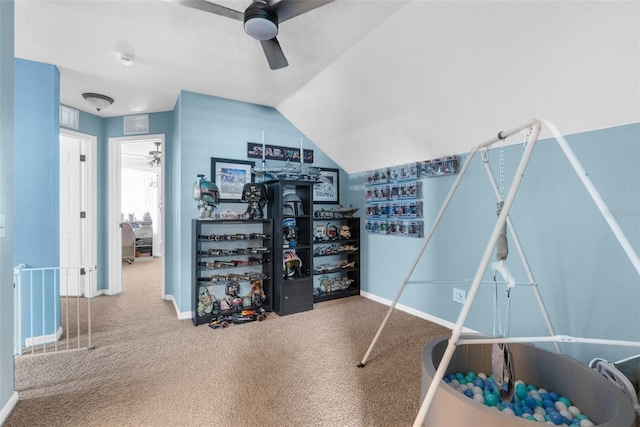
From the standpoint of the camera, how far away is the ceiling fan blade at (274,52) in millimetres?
1959

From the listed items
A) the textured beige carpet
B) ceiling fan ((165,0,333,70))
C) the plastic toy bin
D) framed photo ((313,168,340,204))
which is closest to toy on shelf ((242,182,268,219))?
framed photo ((313,168,340,204))

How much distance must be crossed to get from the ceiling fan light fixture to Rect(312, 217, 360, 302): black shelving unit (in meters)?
2.61

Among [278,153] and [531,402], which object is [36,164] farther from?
[531,402]

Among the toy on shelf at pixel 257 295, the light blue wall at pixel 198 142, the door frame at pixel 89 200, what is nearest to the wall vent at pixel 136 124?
the door frame at pixel 89 200

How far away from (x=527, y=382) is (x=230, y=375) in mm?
2013

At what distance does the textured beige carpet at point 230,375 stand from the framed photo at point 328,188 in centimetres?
170

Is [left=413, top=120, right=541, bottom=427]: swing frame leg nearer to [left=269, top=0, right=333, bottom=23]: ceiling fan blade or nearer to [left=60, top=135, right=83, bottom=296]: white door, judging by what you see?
[left=269, top=0, right=333, bottom=23]: ceiling fan blade

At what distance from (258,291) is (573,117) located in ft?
11.0

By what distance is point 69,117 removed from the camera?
3.74 meters

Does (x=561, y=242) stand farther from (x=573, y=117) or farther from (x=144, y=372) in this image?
(x=144, y=372)

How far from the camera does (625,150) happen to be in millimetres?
1901

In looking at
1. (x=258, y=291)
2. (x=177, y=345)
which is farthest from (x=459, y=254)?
(x=177, y=345)

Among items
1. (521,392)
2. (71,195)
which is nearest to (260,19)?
(521,392)

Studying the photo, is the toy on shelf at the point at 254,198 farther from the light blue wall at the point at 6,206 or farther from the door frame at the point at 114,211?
the light blue wall at the point at 6,206
